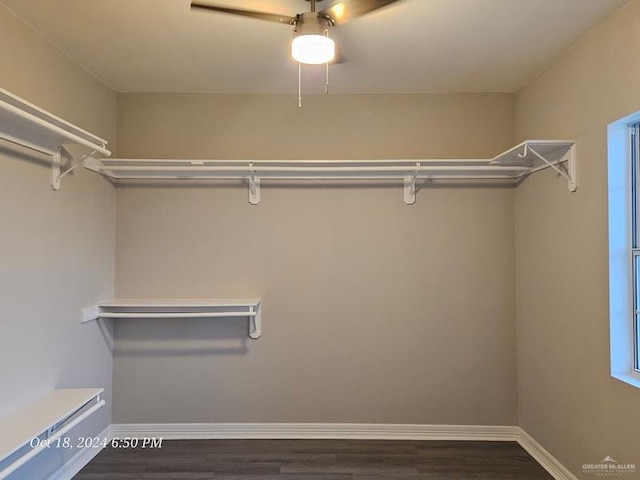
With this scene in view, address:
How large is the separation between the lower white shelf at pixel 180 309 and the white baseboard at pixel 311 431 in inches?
26.1

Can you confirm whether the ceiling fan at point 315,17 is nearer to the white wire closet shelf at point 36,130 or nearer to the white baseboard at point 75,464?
the white wire closet shelf at point 36,130

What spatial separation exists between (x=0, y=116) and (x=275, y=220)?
5.21 feet

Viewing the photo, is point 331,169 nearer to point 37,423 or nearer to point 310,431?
point 310,431

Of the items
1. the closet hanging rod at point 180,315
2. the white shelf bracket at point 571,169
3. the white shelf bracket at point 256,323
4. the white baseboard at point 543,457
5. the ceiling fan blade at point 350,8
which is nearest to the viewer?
the ceiling fan blade at point 350,8

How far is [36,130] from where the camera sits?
1987 mm

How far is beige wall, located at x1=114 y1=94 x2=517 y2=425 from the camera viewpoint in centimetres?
285

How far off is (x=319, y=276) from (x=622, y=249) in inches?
67.7

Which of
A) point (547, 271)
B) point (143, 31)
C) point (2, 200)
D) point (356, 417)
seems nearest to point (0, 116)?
point (2, 200)

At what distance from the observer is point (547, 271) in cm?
248

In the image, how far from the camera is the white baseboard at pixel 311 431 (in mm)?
2832

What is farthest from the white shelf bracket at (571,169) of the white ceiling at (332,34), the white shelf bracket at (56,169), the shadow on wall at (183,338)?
the white shelf bracket at (56,169)

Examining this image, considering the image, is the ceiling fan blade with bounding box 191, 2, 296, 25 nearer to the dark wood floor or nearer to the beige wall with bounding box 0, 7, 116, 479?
the beige wall with bounding box 0, 7, 116, 479

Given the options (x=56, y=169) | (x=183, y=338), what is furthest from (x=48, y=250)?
(x=183, y=338)

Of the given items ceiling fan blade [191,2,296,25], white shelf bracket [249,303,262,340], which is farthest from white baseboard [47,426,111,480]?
ceiling fan blade [191,2,296,25]
